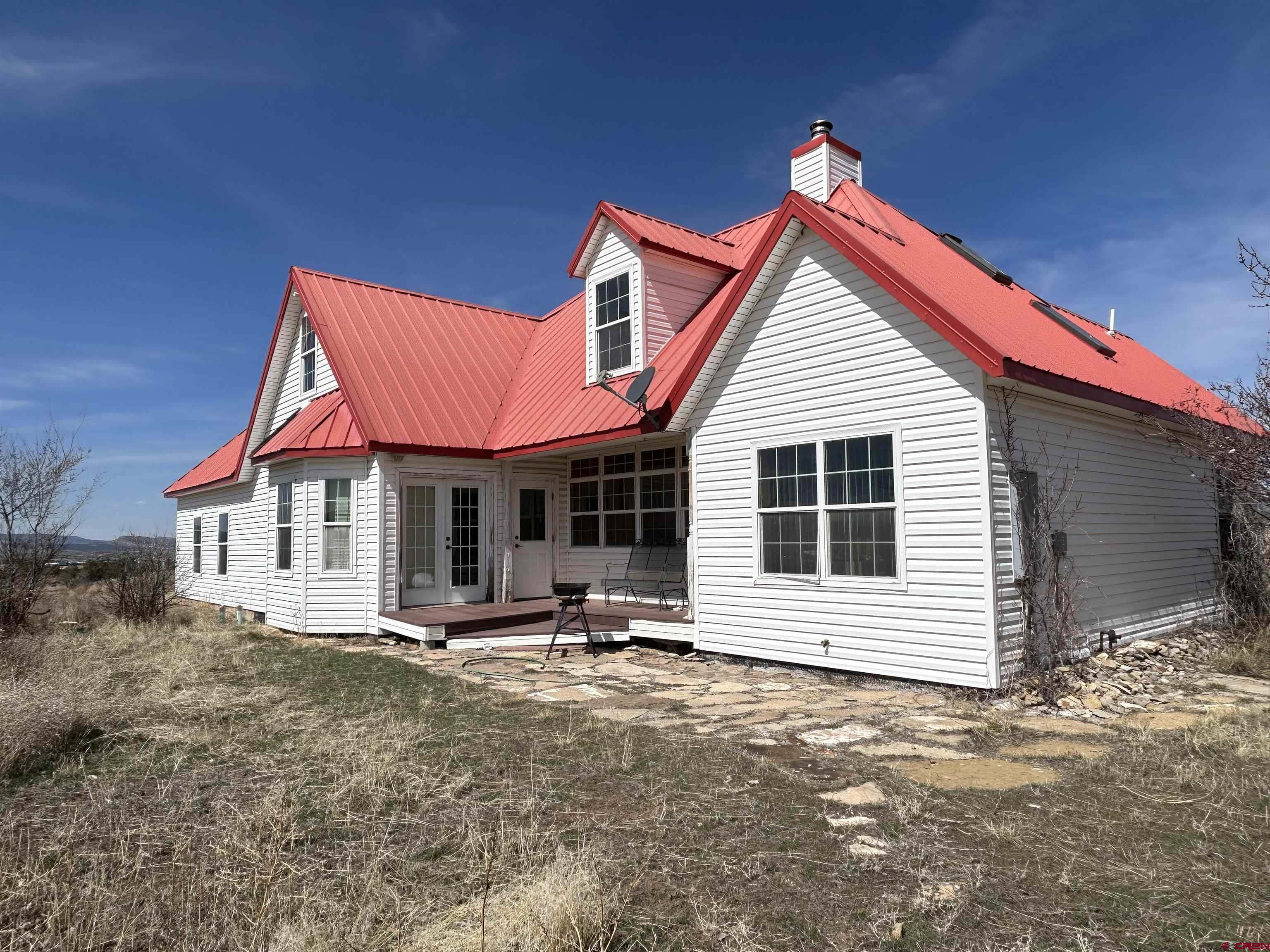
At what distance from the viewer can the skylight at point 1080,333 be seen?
40.2 ft

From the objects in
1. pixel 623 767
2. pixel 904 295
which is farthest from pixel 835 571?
pixel 623 767

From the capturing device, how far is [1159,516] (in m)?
11.5

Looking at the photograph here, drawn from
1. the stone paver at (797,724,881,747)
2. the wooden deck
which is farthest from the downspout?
the stone paver at (797,724,881,747)

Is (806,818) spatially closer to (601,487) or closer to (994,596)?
(994,596)

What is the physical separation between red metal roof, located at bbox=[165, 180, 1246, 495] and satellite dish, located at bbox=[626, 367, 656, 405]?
0.24 meters

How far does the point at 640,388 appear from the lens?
11.1m

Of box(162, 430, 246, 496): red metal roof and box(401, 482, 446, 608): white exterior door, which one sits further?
box(162, 430, 246, 496): red metal roof

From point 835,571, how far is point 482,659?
515cm

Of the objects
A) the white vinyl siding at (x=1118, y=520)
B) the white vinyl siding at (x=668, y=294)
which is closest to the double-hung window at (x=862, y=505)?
the white vinyl siding at (x=1118, y=520)

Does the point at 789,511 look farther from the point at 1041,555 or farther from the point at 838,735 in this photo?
the point at 838,735

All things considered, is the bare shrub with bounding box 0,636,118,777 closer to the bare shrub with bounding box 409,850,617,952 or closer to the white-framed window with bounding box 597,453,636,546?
the bare shrub with bounding box 409,850,617,952

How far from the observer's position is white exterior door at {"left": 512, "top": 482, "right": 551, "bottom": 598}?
1506 cm

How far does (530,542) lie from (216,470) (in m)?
11.6

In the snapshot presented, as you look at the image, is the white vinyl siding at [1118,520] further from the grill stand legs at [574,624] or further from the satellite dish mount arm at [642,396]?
the grill stand legs at [574,624]
